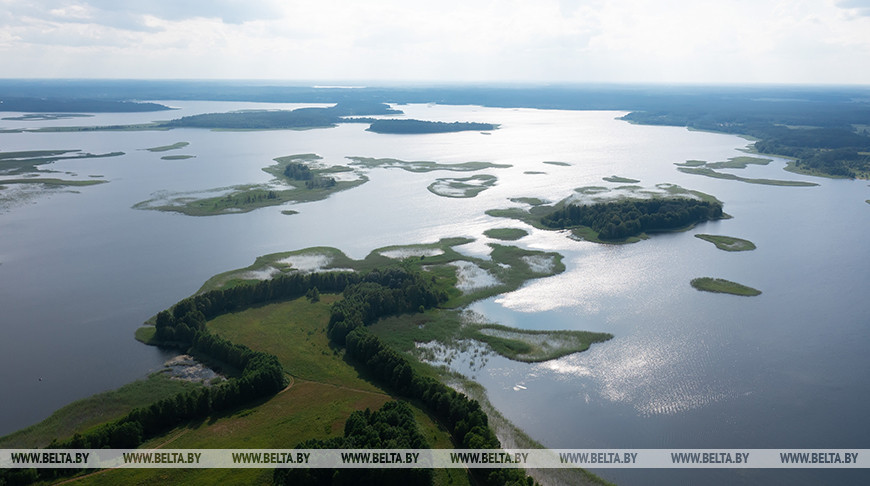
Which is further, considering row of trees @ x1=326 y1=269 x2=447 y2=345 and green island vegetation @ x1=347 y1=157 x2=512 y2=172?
green island vegetation @ x1=347 y1=157 x2=512 y2=172

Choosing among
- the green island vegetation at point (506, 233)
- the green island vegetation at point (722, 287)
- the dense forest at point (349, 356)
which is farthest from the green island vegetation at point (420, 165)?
the green island vegetation at point (722, 287)

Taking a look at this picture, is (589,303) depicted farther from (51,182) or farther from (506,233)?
(51,182)

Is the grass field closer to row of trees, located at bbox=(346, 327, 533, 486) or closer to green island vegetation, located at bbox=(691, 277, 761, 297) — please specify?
row of trees, located at bbox=(346, 327, 533, 486)

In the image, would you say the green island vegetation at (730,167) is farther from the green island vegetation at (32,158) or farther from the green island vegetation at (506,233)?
the green island vegetation at (32,158)

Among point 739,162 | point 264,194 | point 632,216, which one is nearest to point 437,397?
point 632,216

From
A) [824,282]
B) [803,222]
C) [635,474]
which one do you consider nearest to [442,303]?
[635,474]

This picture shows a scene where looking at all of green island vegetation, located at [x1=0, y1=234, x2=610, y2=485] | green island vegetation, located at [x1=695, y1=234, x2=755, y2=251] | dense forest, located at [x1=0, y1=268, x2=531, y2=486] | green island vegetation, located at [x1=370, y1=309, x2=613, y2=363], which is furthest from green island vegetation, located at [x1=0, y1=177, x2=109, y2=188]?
green island vegetation, located at [x1=695, y1=234, x2=755, y2=251]
